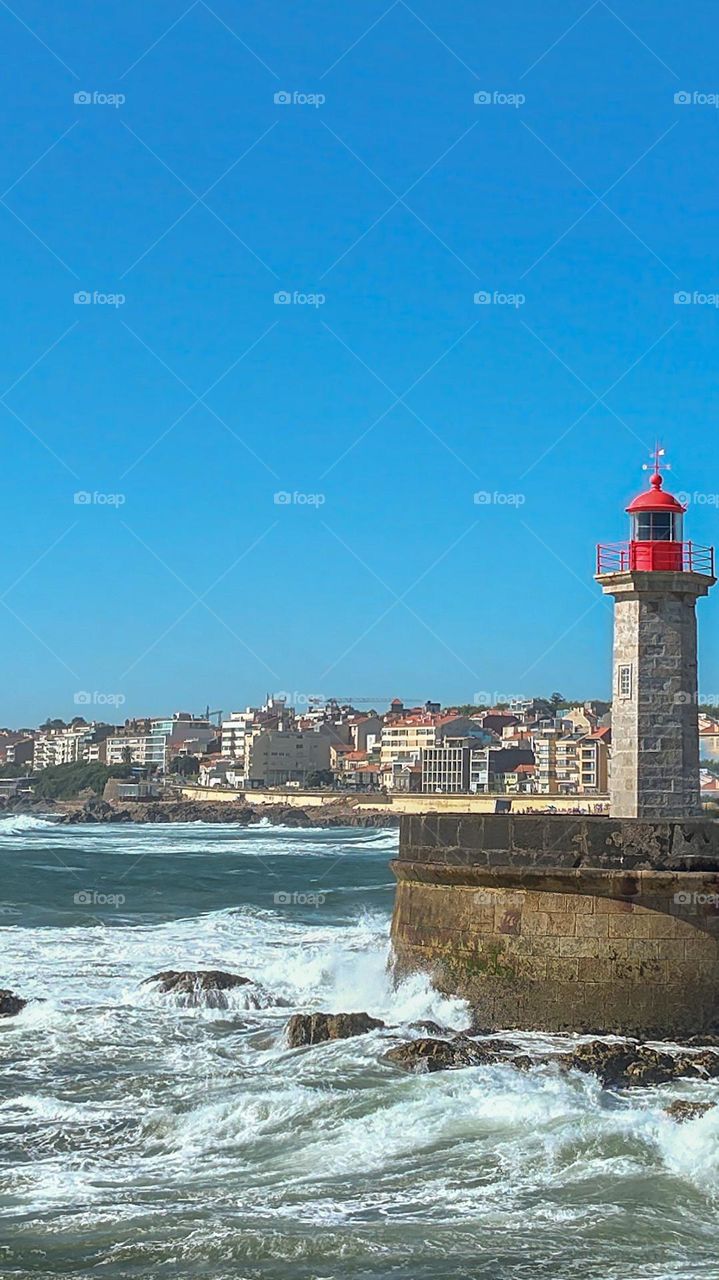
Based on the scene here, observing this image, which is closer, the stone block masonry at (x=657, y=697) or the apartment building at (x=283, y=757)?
the stone block masonry at (x=657, y=697)

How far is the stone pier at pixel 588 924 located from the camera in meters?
12.9

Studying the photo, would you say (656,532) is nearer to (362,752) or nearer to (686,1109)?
(686,1109)

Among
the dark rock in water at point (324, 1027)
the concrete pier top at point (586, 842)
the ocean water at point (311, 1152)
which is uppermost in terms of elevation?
the concrete pier top at point (586, 842)

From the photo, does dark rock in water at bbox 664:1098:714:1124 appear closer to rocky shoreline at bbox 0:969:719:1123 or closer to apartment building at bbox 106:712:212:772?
rocky shoreline at bbox 0:969:719:1123

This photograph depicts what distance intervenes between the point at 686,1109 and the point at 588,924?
3055 millimetres

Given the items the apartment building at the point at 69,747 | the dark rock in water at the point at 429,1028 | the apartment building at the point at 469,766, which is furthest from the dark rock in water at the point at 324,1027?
the apartment building at the point at 69,747

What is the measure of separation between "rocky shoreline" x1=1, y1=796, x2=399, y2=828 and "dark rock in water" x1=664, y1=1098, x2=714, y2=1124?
77.9m

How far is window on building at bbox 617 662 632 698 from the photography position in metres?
14.7

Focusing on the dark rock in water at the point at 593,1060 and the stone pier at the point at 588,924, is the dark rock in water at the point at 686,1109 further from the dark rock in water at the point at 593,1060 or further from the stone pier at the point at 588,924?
the stone pier at the point at 588,924

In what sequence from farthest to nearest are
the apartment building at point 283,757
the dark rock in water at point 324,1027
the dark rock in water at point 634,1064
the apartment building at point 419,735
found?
the apartment building at point 283,757
the apartment building at point 419,735
the dark rock in water at point 324,1027
the dark rock in water at point 634,1064

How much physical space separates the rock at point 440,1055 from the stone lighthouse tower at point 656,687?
3443 mm

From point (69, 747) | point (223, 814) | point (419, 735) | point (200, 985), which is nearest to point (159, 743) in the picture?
point (69, 747)

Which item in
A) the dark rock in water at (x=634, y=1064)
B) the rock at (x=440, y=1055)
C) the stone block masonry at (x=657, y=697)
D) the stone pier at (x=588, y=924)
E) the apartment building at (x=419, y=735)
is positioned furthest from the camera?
the apartment building at (x=419, y=735)

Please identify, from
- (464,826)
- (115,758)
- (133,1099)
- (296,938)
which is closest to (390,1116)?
(133,1099)
